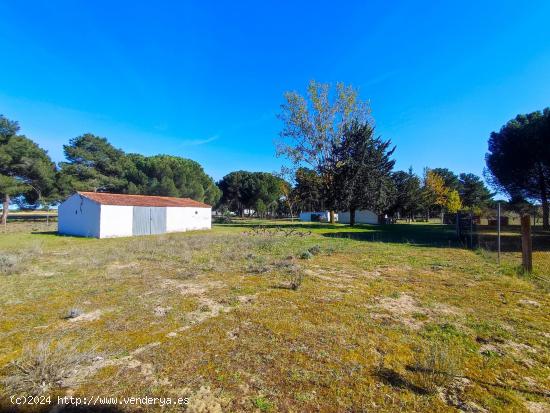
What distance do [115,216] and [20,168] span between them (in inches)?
851

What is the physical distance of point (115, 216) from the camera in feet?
69.7

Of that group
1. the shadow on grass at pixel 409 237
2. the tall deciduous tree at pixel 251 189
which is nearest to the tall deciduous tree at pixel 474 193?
the tall deciduous tree at pixel 251 189

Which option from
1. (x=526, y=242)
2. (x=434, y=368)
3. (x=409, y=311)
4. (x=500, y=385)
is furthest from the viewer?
(x=526, y=242)

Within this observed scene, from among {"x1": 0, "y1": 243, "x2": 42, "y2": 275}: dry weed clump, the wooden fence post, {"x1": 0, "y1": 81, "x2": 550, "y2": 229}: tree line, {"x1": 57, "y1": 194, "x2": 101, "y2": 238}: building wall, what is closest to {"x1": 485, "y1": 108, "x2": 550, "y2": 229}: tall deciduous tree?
{"x1": 0, "y1": 81, "x2": 550, "y2": 229}: tree line

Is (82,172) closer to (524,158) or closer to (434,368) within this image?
(434,368)

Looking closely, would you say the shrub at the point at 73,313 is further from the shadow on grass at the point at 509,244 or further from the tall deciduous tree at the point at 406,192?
the tall deciduous tree at the point at 406,192

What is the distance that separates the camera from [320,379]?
297cm

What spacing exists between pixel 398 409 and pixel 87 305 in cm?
562

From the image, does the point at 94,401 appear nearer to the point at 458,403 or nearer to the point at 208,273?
the point at 458,403

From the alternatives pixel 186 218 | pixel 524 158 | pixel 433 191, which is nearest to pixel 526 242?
pixel 524 158

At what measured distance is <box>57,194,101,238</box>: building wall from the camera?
809 inches

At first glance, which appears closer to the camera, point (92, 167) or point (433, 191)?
point (92, 167)

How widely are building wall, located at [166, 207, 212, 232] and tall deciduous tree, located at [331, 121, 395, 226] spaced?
15015 millimetres

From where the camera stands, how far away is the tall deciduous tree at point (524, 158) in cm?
2312
